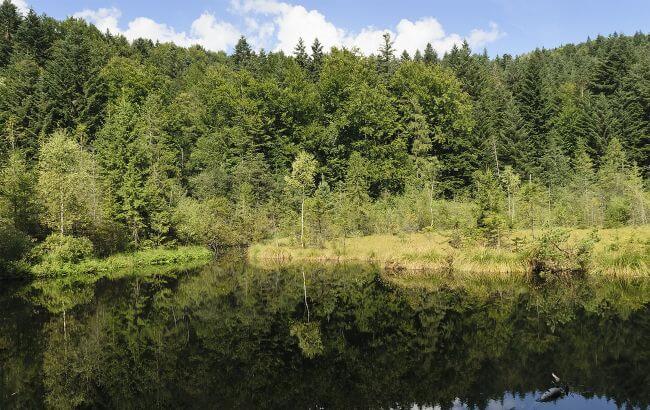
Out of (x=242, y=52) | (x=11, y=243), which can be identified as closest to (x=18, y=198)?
(x=11, y=243)

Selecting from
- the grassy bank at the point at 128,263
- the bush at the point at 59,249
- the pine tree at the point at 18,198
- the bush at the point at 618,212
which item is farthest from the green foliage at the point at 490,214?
the pine tree at the point at 18,198

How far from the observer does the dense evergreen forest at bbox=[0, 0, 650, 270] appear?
40.7 m

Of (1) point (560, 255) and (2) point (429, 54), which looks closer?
(1) point (560, 255)

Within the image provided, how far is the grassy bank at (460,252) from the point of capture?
2673 centimetres

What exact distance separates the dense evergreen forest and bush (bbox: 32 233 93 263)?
14 centimetres

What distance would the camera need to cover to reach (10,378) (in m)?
14.9

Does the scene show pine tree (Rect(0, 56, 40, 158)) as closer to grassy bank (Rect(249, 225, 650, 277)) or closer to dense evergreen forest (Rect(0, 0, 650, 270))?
dense evergreen forest (Rect(0, 0, 650, 270))

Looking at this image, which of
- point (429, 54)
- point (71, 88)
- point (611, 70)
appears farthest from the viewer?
point (429, 54)

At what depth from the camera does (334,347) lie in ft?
57.8

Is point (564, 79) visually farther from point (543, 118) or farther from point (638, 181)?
point (638, 181)

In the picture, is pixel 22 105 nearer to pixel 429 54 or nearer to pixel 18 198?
pixel 18 198

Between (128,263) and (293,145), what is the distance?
3140cm

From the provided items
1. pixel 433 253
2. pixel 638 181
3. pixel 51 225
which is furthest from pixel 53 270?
pixel 638 181

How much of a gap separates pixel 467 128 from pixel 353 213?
94.6 feet
